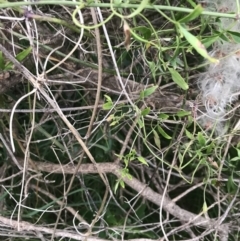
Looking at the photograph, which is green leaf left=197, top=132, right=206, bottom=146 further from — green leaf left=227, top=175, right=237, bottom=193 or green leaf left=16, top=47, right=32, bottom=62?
green leaf left=16, top=47, right=32, bottom=62

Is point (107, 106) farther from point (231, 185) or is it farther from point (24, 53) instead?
point (231, 185)

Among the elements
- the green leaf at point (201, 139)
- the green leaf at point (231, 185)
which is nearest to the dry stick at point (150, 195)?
the green leaf at point (231, 185)

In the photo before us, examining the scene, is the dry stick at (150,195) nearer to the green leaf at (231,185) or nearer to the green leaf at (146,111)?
the green leaf at (231,185)

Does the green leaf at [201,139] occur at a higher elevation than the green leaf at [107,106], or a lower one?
lower

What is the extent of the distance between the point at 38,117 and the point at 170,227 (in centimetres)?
38

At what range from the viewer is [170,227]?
1.04 metres

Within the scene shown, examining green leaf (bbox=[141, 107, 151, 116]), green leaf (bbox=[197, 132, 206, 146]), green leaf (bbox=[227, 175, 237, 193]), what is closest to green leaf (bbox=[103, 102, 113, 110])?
green leaf (bbox=[141, 107, 151, 116])

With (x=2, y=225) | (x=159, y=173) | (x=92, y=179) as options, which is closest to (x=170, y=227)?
(x=159, y=173)

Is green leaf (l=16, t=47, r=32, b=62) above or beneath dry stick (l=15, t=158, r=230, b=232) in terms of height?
above

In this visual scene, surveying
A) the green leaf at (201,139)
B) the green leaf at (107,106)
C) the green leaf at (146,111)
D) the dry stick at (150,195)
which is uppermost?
the green leaf at (107,106)

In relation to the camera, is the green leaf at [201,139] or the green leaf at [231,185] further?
the green leaf at [231,185]

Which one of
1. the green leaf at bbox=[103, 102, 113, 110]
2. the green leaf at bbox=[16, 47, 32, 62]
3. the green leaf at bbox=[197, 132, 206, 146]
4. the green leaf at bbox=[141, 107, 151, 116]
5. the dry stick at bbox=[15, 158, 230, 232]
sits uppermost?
the green leaf at bbox=[16, 47, 32, 62]

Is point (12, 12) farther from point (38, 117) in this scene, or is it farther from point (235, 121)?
point (235, 121)

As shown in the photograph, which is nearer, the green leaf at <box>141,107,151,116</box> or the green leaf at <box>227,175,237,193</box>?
the green leaf at <box>141,107,151,116</box>
